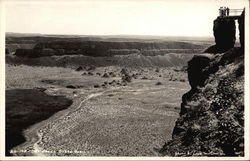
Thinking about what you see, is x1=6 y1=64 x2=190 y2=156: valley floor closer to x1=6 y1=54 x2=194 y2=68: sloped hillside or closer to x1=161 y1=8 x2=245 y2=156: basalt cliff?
x1=161 y1=8 x2=245 y2=156: basalt cliff

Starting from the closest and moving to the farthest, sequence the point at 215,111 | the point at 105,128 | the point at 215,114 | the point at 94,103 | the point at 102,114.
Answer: the point at 215,114 → the point at 215,111 → the point at 105,128 → the point at 102,114 → the point at 94,103

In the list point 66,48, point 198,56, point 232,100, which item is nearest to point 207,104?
point 232,100

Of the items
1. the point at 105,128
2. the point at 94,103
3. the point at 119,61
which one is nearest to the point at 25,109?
the point at 94,103

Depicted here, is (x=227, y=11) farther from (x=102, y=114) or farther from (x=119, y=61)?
(x=119, y=61)

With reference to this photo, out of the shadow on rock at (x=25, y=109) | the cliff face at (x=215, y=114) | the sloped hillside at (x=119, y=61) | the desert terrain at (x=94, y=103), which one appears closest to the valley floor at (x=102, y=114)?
the desert terrain at (x=94, y=103)

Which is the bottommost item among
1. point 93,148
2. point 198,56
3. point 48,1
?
point 93,148

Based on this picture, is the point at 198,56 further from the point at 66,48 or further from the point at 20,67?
the point at 66,48

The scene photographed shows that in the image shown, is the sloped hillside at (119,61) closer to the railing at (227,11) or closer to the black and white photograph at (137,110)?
the black and white photograph at (137,110)
